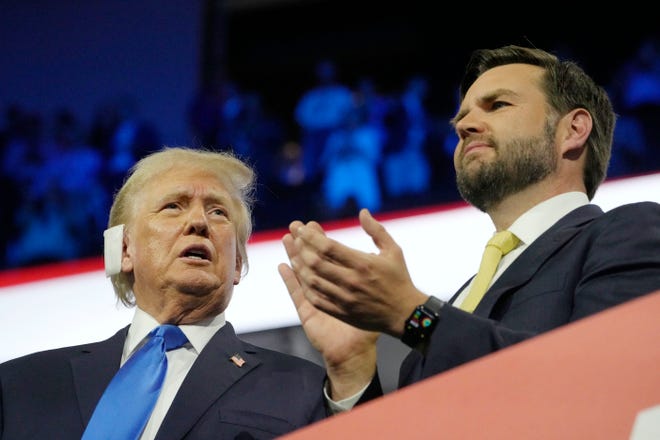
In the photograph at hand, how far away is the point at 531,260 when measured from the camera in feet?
4.86

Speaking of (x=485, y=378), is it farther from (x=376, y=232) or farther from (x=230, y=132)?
(x=230, y=132)

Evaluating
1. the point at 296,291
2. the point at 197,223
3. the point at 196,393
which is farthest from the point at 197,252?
the point at 296,291

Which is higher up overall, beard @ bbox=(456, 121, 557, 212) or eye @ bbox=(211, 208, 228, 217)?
beard @ bbox=(456, 121, 557, 212)

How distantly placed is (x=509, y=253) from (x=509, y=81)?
0.39 meters

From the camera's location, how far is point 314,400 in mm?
1572

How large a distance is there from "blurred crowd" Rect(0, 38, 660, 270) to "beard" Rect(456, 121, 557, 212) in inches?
143

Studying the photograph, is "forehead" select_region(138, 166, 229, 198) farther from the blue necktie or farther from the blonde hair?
the blue necktie

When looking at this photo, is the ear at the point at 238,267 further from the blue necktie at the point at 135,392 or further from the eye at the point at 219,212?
the blue necktie at the point at 135,392

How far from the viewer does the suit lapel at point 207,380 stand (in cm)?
153

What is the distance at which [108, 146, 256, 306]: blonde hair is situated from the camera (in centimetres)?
190

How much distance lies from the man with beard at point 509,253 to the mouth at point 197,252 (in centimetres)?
41

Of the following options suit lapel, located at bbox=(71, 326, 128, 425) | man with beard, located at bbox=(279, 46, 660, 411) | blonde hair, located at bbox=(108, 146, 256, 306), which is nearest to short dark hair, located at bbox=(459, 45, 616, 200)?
man with beard, located at bbox=(279, 46, 660, 411)

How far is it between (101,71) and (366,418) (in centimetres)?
649

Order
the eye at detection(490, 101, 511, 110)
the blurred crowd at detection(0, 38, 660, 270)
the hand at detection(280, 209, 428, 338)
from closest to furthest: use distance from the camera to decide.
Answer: the hand at detection(280, 209, 428, 338) → the eye at detection(490, 101, 511, 110) → the blurred crowd at detection(0, 38, 660, 270)
